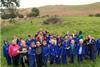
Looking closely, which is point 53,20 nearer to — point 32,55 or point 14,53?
point 14,53

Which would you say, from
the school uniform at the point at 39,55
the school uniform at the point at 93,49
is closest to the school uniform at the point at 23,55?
the school uniform at the point at 39,55

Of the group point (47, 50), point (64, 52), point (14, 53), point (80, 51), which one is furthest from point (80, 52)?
point (14, 53)

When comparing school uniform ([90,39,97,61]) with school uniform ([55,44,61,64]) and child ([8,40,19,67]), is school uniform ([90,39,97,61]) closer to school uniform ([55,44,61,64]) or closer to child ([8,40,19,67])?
school uniform ([55,44,61,64])

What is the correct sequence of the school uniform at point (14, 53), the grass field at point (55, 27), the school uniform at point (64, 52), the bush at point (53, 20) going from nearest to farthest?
the school uniform at point (14, 53)
the school uniform at point (64, 52)
the grass field at point (55, 27)
the bush at point (53, 20)

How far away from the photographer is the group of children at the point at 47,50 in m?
22.2

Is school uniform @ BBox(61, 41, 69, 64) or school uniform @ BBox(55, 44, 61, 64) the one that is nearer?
school uniform @ BBox(55, 44, 61, 64)

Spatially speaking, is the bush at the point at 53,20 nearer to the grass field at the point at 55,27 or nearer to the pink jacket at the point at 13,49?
the grass field at the point at 55,27

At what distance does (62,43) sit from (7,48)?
3.51 m

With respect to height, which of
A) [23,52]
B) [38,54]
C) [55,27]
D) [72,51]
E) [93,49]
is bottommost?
[55,27]

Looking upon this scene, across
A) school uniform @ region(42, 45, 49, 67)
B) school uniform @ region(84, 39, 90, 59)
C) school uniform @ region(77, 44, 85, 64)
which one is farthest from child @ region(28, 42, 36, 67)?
school uniform @ region(84, 39, 90, 59)

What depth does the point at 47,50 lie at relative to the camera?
22547mm

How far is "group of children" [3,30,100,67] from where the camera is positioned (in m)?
22.2

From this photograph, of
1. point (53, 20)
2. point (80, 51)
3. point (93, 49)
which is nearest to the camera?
point (80, 51)

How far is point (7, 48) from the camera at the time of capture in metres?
23.4
